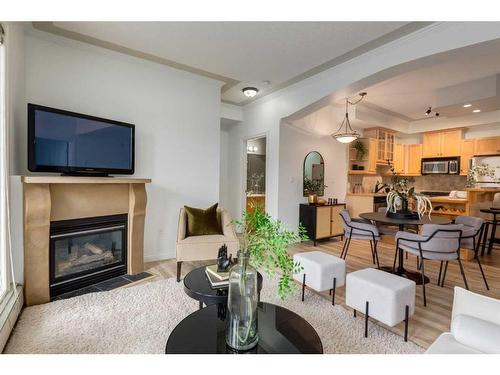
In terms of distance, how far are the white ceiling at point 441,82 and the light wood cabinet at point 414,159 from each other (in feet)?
5.15

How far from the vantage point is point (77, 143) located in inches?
109

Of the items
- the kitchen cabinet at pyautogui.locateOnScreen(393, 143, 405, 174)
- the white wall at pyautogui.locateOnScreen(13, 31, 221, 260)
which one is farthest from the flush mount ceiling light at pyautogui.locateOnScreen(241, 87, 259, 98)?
the kitchen cabinet at pyautogui.locateOnScreen(393, 143, 405, 174)

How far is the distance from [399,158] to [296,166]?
11.5ft

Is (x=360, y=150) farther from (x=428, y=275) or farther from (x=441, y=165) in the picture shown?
(x=428, y=275)

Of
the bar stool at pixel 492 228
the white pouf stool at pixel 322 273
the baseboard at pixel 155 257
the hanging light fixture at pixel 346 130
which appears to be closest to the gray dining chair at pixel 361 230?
the white pouf stool at pixel 322 273

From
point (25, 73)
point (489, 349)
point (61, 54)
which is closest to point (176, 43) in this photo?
point (61, 54)

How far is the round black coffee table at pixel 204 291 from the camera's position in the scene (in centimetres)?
174

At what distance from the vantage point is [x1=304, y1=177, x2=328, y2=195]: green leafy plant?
5164 millimetres

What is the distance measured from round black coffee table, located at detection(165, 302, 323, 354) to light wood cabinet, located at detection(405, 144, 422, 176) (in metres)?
6.65

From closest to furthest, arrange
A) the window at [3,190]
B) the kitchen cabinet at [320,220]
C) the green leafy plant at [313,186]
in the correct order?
1. the window at [3,190]
2. the kitchen cabinet at [320,220]
3. the green leafy plant at [313,186]

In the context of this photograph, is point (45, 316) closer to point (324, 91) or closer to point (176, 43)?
point (176, 43)

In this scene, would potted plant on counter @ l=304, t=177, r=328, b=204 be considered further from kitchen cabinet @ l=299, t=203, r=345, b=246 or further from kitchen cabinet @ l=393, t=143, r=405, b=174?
kitchen cabinet @ l=393, t=143, r=405, b=174

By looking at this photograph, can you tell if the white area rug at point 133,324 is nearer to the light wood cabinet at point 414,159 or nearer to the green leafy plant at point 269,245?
the green leafy plant at point 269,245

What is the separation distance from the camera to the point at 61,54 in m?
2.97
